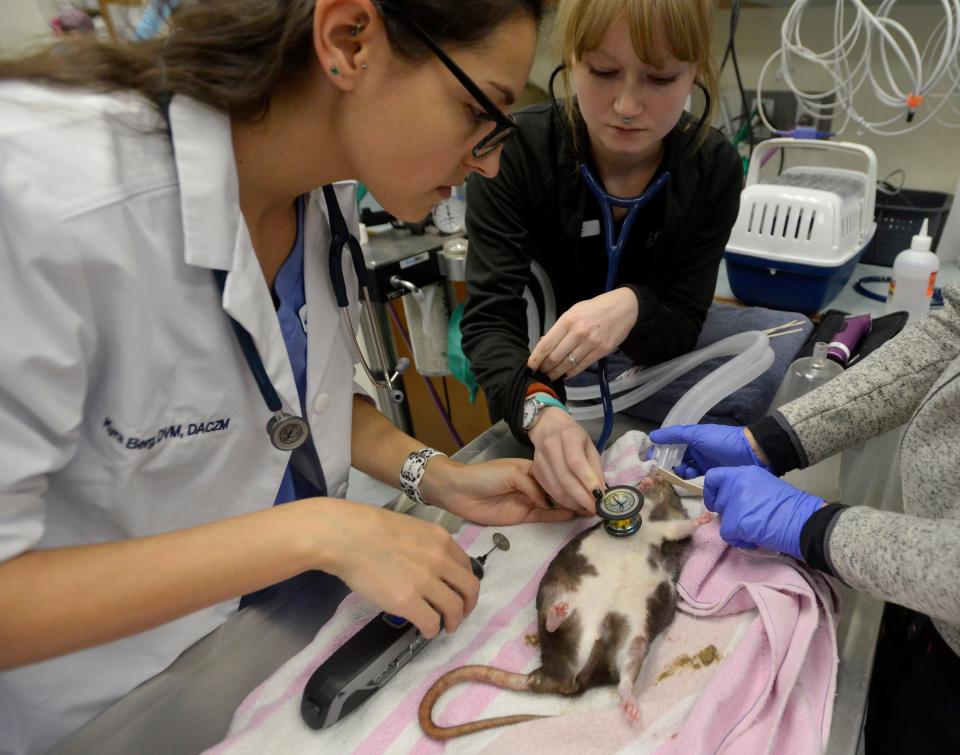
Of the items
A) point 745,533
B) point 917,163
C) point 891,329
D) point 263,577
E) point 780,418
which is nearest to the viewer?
point 263,577

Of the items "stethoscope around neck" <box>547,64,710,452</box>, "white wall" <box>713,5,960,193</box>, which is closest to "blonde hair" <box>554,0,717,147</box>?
"stethoscope around neck" <box>547,64,710,452</box>

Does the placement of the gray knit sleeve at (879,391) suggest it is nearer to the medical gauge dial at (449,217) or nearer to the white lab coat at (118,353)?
the white lab coat at (118,353)

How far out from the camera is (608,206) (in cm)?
125

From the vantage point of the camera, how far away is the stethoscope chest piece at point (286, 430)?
791mm

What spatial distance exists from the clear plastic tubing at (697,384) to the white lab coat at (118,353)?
0.67m

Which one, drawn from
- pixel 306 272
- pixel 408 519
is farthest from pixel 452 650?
pixel 306 272

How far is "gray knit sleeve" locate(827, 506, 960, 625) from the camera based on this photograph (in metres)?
0.68

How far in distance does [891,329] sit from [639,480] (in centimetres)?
77

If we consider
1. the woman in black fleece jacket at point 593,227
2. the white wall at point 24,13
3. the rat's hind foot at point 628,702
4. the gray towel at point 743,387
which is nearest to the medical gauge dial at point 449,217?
the woman in black fleece jacket at point 593,227

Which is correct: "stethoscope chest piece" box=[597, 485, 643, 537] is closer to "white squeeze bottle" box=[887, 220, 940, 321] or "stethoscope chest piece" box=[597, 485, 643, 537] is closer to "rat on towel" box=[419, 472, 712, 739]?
"rat on towel" box=[419, 472, 712, 739]

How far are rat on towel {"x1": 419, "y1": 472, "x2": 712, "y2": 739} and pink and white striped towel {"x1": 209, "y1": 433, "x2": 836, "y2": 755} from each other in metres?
0.02

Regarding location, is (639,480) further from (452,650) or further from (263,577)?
(263,577)

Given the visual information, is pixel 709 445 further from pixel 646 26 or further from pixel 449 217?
pixel 449 217

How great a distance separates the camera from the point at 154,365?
27.0 inches
